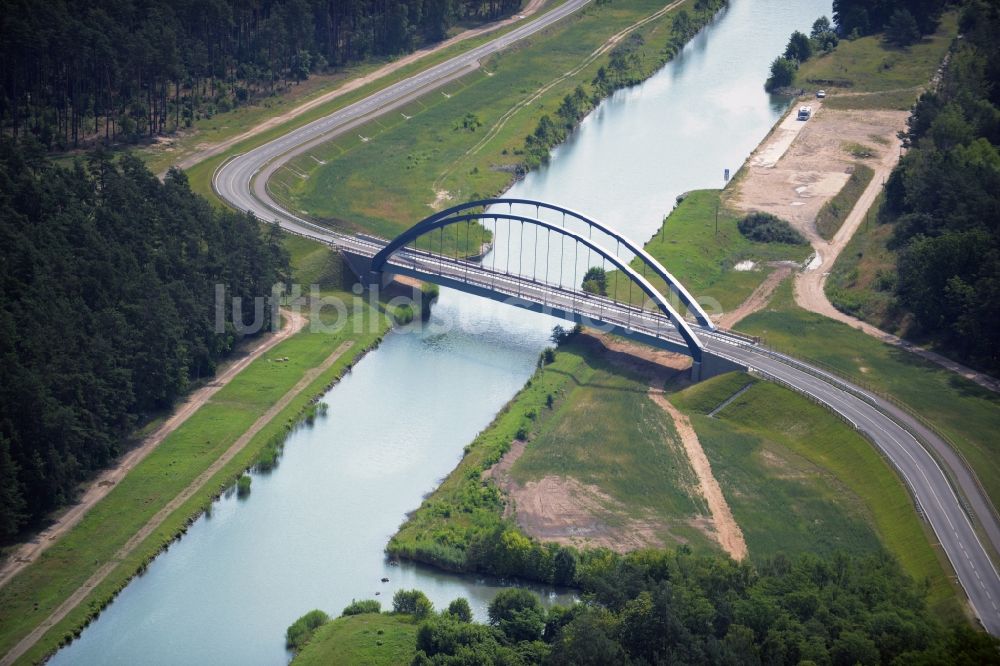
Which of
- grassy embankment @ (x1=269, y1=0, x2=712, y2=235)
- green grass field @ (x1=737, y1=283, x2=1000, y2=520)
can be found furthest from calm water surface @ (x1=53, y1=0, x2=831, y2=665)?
green grass field @ (x1=737, y1=283, x2=1000, y2=520)

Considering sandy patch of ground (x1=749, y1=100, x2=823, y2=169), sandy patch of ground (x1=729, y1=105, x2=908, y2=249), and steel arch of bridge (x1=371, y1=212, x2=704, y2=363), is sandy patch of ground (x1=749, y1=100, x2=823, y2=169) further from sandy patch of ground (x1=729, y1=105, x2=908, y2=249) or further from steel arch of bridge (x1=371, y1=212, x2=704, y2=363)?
steel arch of bridge (x1=371, y1=212, x2=704, y2=363)

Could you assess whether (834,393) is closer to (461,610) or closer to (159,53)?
(461,610)

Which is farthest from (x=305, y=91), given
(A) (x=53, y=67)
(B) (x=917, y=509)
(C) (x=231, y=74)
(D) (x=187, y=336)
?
(B) (x=917, y=509)

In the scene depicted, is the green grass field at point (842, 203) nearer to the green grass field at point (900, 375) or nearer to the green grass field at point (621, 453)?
the green grass field at point (900, 375)

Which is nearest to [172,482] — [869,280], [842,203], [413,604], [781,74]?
[413,604]

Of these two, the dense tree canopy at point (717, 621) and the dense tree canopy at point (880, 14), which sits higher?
the dense tree canopy at point (880, 14)

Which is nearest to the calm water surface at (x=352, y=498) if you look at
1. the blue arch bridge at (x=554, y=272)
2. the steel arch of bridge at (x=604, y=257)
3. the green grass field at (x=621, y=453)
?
the blue arch bridge at (x=554, y=272)

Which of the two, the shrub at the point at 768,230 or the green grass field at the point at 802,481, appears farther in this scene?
the shrub at the point at 768,230
